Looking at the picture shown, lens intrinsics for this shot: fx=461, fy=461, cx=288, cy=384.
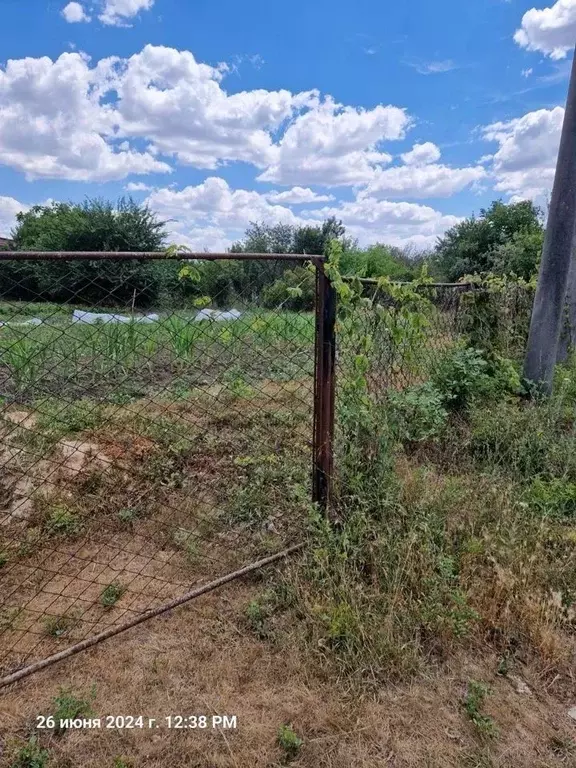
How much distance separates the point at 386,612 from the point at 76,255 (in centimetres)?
179

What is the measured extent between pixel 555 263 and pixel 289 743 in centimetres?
387

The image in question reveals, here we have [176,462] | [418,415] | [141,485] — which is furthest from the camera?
[418,415]

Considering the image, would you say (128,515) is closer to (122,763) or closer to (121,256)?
(122,763)

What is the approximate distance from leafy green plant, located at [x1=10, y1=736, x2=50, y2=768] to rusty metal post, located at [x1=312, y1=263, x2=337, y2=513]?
1352 mm

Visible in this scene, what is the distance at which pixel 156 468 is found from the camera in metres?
2.98

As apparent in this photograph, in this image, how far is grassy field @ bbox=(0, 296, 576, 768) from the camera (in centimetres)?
155

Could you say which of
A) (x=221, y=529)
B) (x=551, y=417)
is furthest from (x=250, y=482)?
(x=551, y=417)

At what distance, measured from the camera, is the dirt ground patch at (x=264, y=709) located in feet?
4.83

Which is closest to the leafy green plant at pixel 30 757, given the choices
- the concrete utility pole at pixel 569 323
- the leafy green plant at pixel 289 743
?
the leafy green plant at pixel 289 743

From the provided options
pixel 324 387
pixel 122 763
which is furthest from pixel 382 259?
pixel 122 763

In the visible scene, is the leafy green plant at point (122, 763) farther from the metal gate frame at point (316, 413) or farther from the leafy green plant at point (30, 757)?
the metal gate frame at point (316, 413)

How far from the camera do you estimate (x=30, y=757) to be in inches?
56.7

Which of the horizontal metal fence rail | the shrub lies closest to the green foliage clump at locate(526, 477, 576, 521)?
the shrub

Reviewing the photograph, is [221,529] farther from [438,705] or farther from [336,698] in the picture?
[438,705]
